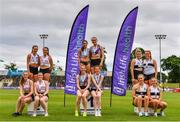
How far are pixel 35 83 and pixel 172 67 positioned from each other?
4331 inches

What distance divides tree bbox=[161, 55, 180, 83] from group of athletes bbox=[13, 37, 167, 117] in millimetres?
105605

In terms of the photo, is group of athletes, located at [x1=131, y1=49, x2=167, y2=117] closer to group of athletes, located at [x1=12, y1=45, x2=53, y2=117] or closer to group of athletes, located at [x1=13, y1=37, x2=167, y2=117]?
group of athletes, located at [x1=13, y1=37, x2=167, y2=117]

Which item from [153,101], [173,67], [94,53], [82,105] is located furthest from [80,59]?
[173,67]

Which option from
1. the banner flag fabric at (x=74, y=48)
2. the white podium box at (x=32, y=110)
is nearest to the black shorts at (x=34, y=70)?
the white podium box at (x=32, y=110)

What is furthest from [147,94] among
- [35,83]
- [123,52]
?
[35,83]

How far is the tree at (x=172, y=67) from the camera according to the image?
390ft

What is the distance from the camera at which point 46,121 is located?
11523mm

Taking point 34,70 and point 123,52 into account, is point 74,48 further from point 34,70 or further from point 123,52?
point 34,70

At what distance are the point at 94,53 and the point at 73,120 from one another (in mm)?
2952

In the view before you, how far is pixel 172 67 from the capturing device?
12019cm

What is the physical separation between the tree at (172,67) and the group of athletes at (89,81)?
10561 centimetres

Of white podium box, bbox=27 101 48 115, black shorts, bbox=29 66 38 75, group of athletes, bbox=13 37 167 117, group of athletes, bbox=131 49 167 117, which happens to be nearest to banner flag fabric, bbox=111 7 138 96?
group of athletes, bbox=13 37 167 117

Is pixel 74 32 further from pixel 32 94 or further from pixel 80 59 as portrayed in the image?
pixel 32 94

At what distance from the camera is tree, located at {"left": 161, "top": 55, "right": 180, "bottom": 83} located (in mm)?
119000
